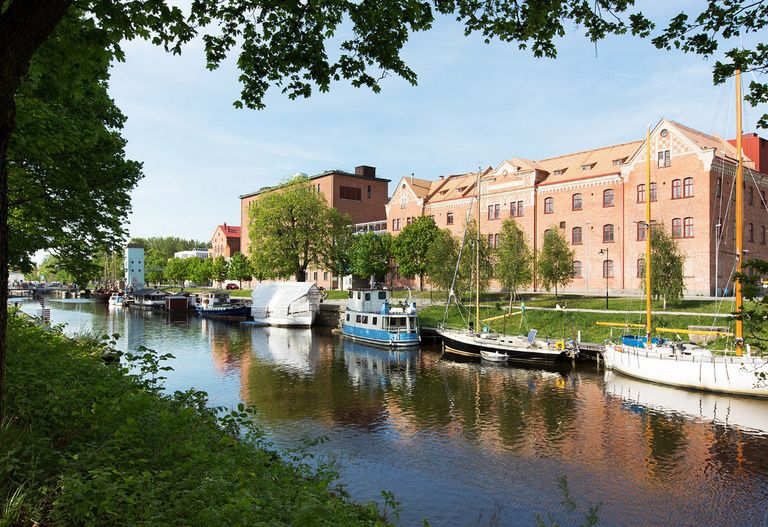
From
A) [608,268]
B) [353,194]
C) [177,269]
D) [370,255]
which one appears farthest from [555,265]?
[177,269]

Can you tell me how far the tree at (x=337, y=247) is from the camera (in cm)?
6950

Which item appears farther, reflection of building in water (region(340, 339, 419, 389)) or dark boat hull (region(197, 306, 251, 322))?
dark boat hull (region(197, 306, 251, 322))

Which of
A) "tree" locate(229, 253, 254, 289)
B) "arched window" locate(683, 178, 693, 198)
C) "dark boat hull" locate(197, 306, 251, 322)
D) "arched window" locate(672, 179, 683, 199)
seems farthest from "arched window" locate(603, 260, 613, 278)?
"tree" locate(229, 253, 254, 289)

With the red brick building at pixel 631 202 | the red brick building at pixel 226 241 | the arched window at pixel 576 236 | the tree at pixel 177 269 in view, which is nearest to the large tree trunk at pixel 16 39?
the red brick building at pixel 631 202

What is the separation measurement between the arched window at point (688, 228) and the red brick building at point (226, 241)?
3550 inches

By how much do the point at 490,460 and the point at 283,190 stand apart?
62.1 m

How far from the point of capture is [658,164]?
48750mm

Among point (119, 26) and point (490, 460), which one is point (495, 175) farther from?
point (119, 26)

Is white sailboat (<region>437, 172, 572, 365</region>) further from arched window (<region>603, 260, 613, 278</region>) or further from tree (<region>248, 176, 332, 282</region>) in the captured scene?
tree (<region>248, 176, 332, 282</region>)

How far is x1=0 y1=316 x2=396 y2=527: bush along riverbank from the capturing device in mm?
5270

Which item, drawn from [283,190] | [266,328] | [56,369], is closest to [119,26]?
[56,369]

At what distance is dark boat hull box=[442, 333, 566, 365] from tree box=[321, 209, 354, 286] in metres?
33.2

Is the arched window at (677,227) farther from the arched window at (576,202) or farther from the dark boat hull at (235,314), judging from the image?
the dark boat hull at (235,314)

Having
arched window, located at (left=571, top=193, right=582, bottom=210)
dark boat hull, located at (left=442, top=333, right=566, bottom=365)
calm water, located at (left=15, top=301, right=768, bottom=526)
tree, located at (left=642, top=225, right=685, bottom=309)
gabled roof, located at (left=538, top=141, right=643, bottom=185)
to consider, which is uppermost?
gabled roof, located at (left=538, top=141, right=643, bottom=185)
